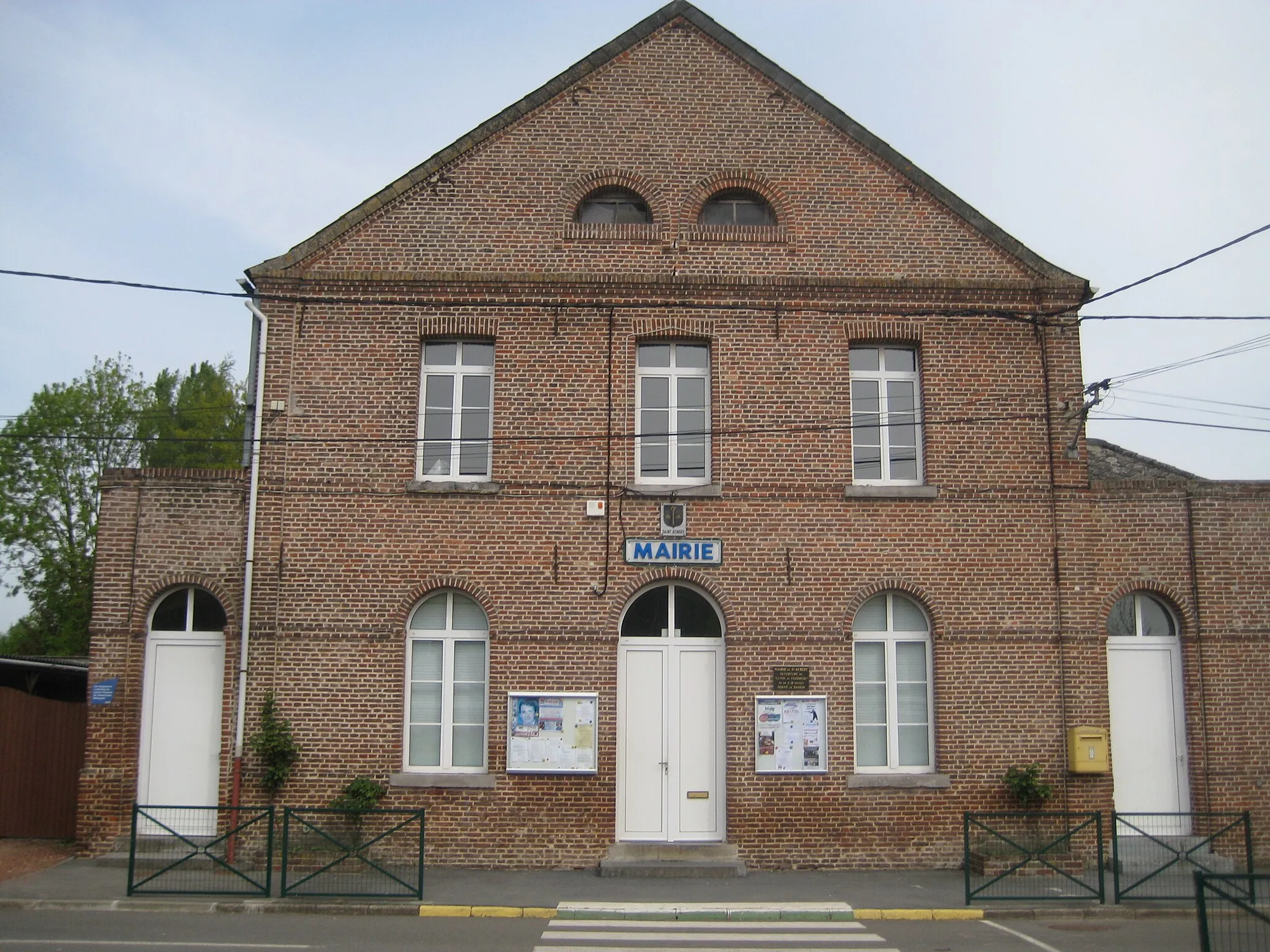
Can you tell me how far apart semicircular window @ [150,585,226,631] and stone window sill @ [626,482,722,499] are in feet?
17.3

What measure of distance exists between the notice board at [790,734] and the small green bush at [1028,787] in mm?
2125

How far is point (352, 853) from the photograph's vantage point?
37.2 feet

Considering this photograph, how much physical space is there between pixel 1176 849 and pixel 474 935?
805 cm

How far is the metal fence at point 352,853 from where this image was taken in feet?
37.0

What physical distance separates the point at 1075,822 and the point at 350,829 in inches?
327

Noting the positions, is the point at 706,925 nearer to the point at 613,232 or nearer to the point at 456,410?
the point at 456,410

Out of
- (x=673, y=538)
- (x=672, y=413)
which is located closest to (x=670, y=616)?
(x=673, y=538)

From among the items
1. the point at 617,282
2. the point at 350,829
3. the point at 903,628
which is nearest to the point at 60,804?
the point at 350,829

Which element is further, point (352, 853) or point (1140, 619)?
point (1140, 619)

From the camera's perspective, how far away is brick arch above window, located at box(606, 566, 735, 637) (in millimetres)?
13430

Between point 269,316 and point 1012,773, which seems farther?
point 269,316

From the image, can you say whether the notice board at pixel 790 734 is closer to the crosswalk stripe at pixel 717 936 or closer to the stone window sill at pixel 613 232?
the crosswalk stripe at pixel 717 936

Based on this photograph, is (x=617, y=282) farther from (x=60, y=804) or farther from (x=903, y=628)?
(x=60, y=804)

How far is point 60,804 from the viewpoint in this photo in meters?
15.2
